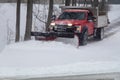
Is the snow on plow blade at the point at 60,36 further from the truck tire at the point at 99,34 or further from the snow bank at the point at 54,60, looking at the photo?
the truck tire at the point at 99,34

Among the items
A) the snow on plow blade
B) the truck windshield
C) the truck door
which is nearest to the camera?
the snow on plow blade

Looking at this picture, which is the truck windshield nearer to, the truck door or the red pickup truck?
the red pickup truck

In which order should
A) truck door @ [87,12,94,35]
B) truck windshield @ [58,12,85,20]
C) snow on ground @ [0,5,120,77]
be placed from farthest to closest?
truck door @ [87,12,94,35] → truck windshield @ [58,12,85,20] → snow on ground @ [0,5,120,77]

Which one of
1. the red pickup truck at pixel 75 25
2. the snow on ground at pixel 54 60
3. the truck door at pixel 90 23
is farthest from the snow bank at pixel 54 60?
the truck door at pixel 90 23

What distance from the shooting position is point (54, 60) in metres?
14.8

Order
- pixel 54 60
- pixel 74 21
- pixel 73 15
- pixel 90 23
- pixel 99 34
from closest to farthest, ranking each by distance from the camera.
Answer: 1. pixel 54 60
2. pixel 74 21
3. pixel 73 15
4. pixel 90 23
5. pixel 99 34

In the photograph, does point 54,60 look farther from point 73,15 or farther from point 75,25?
point 73,15

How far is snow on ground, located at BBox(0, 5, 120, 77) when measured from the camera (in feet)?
41.6

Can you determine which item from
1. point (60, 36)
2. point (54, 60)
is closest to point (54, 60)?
point (54, 60)

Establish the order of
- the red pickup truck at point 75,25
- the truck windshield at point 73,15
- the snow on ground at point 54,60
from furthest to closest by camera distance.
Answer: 1. the truck windshield at point 73,15
2. the red pickup truck at point 75,25
3. the snow on ground at point 54,60

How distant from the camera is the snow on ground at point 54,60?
12.7 meters

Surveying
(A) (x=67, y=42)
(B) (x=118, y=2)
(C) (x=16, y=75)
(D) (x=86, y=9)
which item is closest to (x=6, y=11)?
(D) (x=86, y=9)

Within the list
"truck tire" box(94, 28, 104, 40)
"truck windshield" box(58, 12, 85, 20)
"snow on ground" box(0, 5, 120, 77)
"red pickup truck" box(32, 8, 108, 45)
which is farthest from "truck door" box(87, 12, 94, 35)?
"snow on ground" box(0, 5, 120, 77)

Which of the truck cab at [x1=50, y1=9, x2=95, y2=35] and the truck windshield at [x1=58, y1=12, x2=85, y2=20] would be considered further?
the truck windshield at [x1=58, y1=12, x2=85, y2=20]
